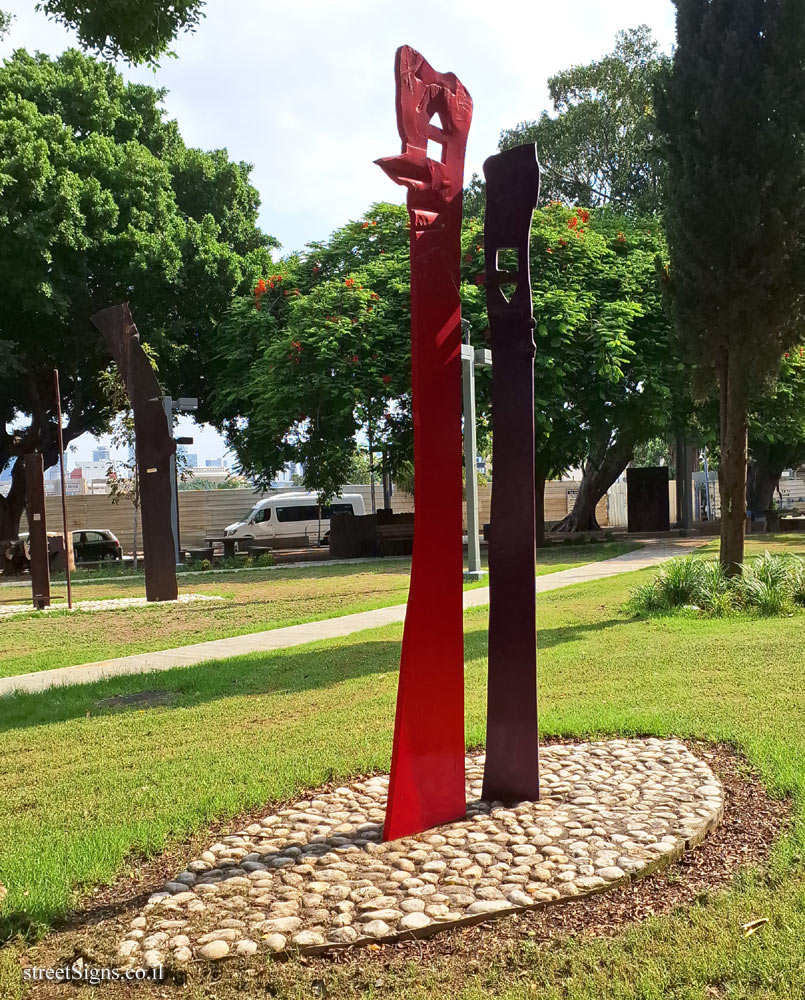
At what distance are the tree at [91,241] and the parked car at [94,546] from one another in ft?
7.32

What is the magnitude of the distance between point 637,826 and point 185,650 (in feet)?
22.3

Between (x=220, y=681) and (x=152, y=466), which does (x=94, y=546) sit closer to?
(x=152, y=466)

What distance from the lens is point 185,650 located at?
10031 millimetres

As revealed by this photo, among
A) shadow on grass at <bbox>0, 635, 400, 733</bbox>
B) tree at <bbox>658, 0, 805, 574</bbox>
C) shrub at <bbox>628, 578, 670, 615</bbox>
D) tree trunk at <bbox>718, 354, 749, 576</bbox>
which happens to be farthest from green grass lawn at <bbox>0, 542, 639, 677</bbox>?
tree at <bbox>658, 0, 805, 574</bbox>

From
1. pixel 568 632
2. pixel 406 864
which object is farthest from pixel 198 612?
pixel 406 864

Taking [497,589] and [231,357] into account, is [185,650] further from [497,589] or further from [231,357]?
[231,357]

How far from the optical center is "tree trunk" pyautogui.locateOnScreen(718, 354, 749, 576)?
11.2 meters

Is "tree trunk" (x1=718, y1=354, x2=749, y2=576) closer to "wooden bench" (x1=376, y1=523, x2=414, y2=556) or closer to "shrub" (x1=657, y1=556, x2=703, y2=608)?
"shrub" (x1=657, y1=556, x2=703, y2=608)

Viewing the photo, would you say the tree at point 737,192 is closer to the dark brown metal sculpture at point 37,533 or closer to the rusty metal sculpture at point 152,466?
the rusty metal sculpture at point 152,466

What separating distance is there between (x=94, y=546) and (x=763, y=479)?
2281 cm

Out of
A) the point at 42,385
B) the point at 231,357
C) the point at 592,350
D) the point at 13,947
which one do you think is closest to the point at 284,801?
the point at 13,947

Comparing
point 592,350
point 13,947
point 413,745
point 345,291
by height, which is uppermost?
point 345,291

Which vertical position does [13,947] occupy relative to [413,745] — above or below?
below

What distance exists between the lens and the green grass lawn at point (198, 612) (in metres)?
10.5
